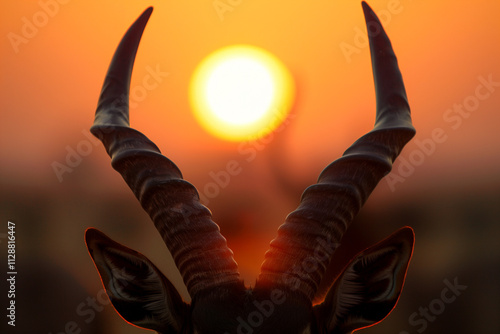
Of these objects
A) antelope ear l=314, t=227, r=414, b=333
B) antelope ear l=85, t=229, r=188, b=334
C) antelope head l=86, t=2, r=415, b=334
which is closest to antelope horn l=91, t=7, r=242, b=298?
antelope head l=86, t=2, r=415, b=334

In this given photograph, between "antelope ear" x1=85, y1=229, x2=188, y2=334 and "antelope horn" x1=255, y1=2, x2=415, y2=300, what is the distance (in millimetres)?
505

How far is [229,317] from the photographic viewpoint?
3.05 m

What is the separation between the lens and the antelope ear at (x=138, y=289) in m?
3.12

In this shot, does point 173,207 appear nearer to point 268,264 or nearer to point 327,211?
point 268,264

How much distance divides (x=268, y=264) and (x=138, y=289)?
748 millimetres

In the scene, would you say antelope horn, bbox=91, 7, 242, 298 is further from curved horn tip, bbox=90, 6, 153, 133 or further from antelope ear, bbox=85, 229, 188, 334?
antelope ear, bbox=85, 229, 188, 334

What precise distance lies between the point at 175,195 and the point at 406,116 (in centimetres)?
168

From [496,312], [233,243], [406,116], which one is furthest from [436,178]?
[406,116]

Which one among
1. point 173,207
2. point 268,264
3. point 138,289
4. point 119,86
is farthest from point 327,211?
point 119,86

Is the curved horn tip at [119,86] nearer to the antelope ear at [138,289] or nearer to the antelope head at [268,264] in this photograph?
the antelope head at [268,264]

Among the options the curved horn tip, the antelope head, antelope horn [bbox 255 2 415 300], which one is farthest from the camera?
the curved horn tip

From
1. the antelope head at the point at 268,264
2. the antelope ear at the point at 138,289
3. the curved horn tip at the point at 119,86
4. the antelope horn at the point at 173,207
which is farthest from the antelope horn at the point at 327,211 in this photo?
the curved horn tip at the point at 119,86

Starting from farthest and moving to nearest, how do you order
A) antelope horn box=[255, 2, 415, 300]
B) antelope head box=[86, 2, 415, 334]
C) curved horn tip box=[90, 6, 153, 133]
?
curved horn tip box=[90, 6, 153, 133] → antelope horn box=[255, 2, 415, 300] → antelope head box=[86, 2, 415, 334]

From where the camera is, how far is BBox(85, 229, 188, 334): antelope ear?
10.2ft
